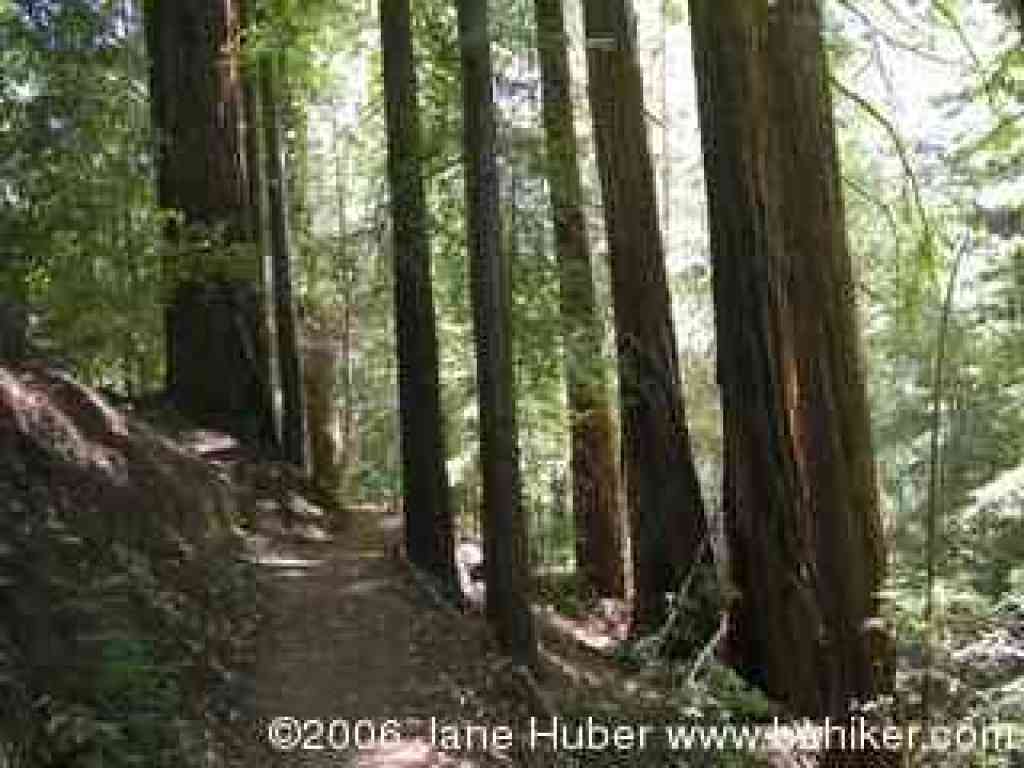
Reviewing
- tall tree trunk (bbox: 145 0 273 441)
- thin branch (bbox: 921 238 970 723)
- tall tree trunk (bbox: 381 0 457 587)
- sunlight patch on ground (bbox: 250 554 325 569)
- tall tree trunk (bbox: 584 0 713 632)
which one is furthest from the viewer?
tall tree trunk (bbox: 145 0 273 441)

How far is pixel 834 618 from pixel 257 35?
6662 millimetres

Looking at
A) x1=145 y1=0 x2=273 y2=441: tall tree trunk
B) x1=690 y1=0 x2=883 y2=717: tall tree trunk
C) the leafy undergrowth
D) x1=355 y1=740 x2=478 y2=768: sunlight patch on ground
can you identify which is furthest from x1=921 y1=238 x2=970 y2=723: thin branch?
x1=145 y1=0 x2=273 y2=441: tall tree trunk

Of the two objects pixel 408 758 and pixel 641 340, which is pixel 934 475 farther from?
pixel 641 340

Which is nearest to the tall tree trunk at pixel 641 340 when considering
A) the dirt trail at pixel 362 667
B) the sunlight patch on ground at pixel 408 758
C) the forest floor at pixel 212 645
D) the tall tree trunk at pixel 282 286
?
the forest floor at pixel 212 645

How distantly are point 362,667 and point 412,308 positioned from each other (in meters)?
3.10

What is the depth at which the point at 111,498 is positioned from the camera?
380 inches

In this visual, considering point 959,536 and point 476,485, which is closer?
point 959,536

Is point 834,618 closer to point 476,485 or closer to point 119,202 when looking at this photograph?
point 119,202

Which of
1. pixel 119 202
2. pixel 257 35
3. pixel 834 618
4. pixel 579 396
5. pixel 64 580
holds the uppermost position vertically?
pixel 257 35

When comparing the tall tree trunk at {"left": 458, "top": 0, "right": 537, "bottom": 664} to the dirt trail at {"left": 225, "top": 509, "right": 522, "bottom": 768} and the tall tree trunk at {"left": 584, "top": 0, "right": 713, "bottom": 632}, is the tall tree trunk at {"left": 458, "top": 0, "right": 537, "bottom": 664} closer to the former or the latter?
the dirt trail at {"left": 225, "top": 509, "right": 522, "bottom": 768}

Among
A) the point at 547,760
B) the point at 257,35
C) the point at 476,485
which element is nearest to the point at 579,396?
the point at 257,35

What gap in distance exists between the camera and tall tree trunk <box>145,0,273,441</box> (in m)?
15.0

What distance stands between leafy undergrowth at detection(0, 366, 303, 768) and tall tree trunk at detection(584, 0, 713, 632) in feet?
12.4

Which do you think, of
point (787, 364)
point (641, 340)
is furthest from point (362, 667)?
point (641, 340)
